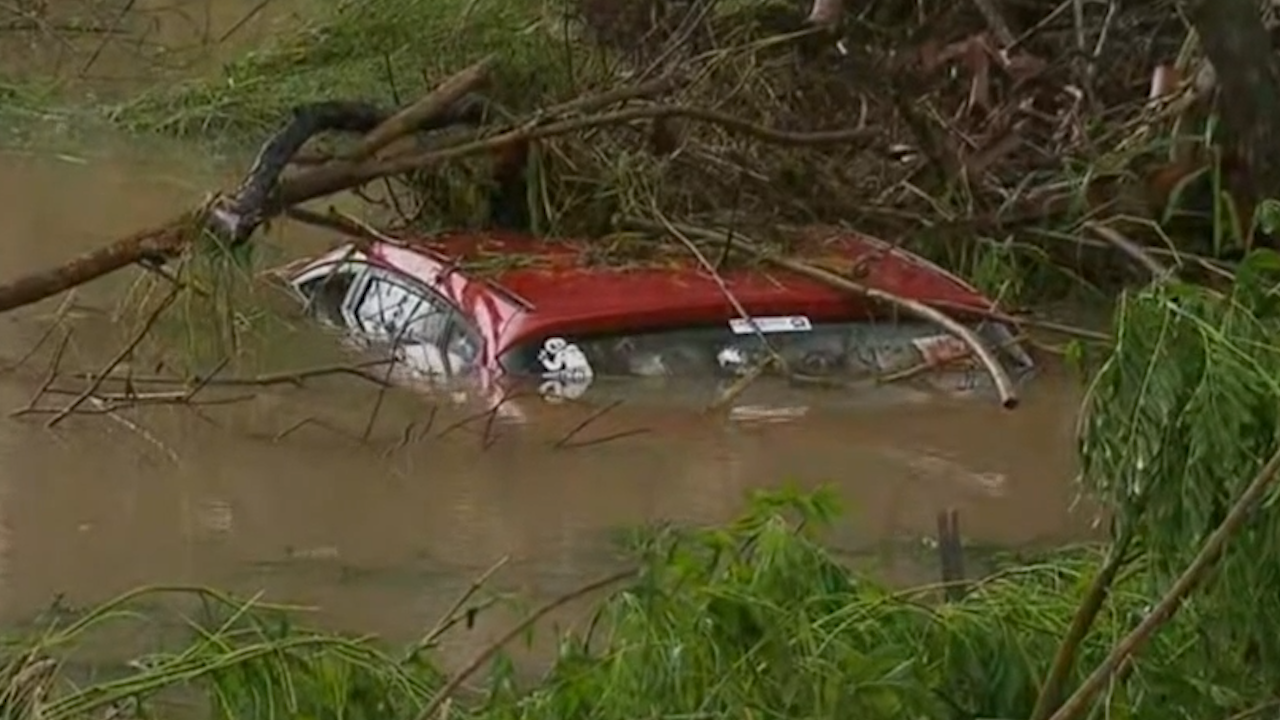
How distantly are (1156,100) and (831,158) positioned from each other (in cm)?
123

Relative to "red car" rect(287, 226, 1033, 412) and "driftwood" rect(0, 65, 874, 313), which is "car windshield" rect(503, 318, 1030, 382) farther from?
"driftwood" rect(0, 65, 874, 313)

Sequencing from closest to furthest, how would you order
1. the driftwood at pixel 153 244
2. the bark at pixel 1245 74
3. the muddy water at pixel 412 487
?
the bark at pixel 1245 74 → the driftwood at pixel 153 244 → the muddy water at pixel 412 487

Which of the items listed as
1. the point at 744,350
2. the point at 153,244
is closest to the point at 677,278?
the point at 744,350

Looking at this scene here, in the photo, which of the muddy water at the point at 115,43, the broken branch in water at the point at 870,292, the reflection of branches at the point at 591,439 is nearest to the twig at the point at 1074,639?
the broken branch in water at the point at 870,292

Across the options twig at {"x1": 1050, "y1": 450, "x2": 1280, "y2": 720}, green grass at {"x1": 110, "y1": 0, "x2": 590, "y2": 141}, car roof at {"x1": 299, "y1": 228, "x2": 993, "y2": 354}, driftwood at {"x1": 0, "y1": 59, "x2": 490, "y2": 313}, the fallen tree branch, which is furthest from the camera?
green grass at {"x1": 110, "y1": 0, "x2": 590, "y2": 141}

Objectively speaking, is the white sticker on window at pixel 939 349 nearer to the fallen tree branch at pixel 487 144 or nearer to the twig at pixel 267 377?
the fallen tree branch at pixel 487 144

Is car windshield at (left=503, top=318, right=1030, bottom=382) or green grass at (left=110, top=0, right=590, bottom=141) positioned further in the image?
green grass at (left=110, top=0, right=590, bottom=141)

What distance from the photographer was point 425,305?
984 centimetres

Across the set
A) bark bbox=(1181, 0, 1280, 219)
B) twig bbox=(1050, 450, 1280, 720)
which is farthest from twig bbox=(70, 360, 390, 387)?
twig bbox=(1050, 450, 1280, 720)

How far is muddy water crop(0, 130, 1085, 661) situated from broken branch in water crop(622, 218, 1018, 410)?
12.3 inches

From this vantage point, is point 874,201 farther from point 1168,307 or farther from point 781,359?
point 1168,307

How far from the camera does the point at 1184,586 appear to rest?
348cm

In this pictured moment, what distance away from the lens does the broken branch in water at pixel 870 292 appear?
8672mm

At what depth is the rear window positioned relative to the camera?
9.33 metres
